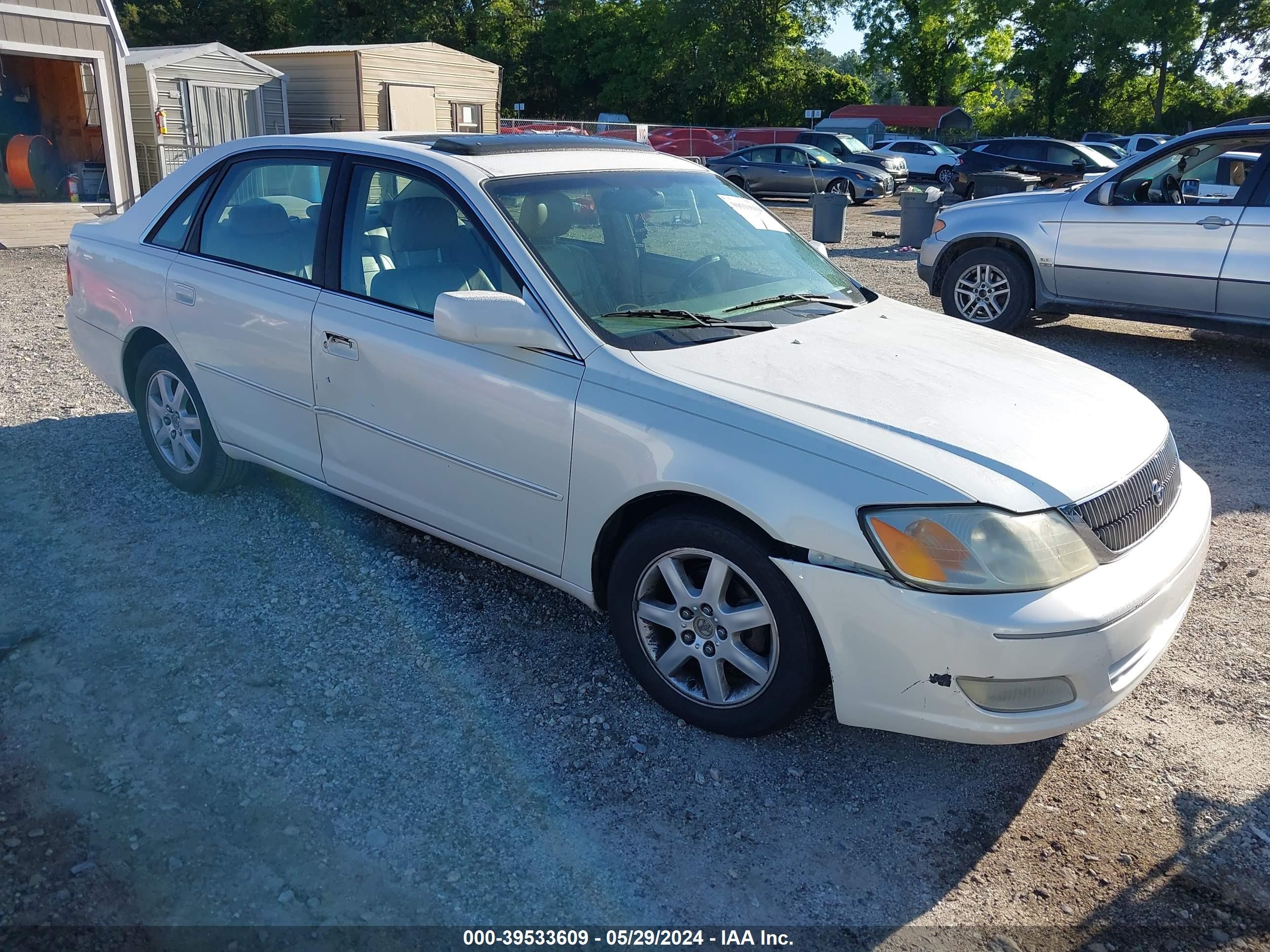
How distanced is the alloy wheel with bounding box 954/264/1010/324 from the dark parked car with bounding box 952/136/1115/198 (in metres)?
14.0

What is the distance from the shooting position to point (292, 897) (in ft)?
8.21

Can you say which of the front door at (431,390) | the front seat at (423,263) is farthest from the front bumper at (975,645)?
the front seat at (423,263)

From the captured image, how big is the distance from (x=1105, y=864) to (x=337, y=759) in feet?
7.17

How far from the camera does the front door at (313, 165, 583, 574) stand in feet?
10.8

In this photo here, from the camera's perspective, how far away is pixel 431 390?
11.5 feet

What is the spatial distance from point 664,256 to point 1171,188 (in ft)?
20.4

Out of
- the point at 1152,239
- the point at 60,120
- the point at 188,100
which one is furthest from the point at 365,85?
the point at 1152,239

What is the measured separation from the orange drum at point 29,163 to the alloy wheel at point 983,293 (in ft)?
57.7

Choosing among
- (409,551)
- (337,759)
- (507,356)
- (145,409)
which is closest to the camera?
(337,759)

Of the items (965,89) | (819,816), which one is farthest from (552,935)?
(965,89)

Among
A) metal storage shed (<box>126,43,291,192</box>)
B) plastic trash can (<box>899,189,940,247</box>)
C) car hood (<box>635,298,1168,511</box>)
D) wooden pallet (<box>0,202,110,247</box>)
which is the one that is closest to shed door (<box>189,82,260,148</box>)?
metal storage shed (<box>126,43,291,192</box>)

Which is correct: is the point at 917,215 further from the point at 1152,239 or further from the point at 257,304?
Result: the point at 257,304

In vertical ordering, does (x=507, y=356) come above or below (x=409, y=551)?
above

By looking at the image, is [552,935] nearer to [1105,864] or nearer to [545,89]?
[1105,864]
